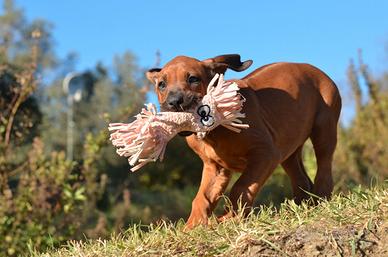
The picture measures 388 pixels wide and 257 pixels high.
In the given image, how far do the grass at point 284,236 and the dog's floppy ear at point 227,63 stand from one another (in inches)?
A: 70.3

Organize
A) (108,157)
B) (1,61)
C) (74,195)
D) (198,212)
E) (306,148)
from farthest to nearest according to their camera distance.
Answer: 1. (108,157)
2. (306,148)
3. (1,61)
4. (74,195)
5. (198,212)

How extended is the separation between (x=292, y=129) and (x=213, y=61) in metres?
1.06

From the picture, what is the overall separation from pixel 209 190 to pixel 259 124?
0.68 meters

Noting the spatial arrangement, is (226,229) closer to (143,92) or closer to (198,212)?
(198,212)

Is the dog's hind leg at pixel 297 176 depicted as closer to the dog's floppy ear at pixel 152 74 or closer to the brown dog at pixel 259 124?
the brown dog at pixel 259 124

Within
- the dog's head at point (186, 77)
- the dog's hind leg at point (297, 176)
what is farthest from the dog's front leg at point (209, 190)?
the dog's hind leg at point (297, 176)

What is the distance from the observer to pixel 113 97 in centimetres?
Answer: 3195

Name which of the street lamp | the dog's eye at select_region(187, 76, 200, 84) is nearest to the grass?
the dog's eye at select_region(187, 76, 200, 84)

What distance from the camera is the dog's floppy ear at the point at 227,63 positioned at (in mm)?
5598

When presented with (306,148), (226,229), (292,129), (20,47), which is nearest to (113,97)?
(20,47)

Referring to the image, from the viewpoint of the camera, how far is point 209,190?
557 cm

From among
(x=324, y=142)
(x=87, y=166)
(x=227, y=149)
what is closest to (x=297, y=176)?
(x=324, y=142)

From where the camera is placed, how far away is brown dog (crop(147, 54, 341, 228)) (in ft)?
17.0

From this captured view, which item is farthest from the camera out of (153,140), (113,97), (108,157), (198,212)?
(113,97)
